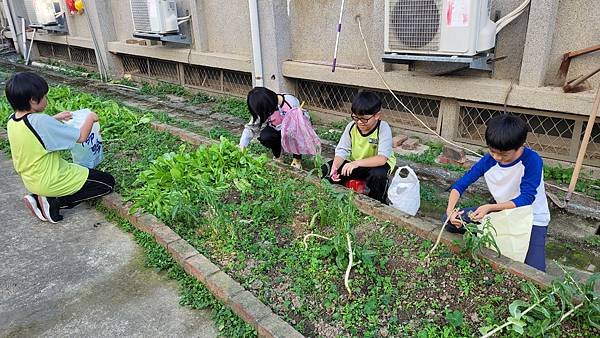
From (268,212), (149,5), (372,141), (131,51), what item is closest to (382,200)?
(372,141)

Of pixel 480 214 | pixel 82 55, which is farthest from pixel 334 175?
pixel 82 55

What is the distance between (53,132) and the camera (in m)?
3.79

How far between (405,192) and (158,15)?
6.41m

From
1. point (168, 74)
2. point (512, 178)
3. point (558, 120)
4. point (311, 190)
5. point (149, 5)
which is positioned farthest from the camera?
point (168, 74)

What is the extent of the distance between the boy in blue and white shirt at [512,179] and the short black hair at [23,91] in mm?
3464

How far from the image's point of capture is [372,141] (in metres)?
3.95

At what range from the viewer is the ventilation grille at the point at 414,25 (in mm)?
4598

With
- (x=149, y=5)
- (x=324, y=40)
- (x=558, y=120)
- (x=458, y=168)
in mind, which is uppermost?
(x=149, y=5)

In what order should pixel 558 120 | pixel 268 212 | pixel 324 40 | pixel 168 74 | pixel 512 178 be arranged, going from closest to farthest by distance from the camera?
pixel 512 178 < pixel 268 212 < pixel 558 120 < pixel 324 40 < pixel 168 74

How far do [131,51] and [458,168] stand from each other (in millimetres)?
8192

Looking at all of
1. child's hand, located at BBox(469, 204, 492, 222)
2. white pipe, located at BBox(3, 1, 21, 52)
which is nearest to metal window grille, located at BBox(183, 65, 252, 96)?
child's hand, located at BBox(469, 204, 492, 222)

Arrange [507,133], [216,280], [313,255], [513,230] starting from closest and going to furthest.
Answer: [507,133] < [513,230] < [216,280] < [313,255]

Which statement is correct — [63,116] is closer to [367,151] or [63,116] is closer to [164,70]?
[367,151]

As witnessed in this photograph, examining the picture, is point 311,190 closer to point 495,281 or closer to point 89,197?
point 495,281
